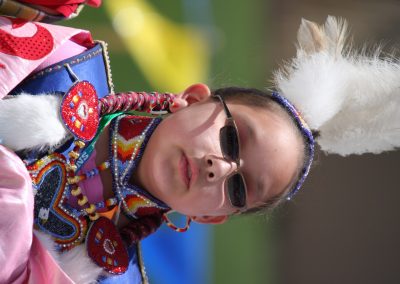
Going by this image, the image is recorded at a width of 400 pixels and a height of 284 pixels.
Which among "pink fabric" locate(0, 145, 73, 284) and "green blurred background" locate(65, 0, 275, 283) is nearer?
"pink fabric" locate(0, 145, 73, 284)

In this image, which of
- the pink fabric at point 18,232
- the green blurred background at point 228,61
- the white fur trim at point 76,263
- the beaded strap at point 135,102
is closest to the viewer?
the pink fabric at point 18,232

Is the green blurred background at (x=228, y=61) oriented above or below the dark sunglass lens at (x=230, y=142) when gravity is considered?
below

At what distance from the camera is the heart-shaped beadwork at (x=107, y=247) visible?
928 mm

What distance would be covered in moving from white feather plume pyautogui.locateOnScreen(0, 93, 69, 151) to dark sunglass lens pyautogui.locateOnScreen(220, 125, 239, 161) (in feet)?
0.97

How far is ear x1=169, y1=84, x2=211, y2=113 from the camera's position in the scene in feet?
3.47

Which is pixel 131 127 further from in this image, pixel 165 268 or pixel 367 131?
pixel 165 268

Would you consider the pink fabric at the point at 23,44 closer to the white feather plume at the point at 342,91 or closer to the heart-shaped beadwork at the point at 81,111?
the heart-shaped beadwork at the point at 81,111

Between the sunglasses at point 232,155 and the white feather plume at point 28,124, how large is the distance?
0.30m

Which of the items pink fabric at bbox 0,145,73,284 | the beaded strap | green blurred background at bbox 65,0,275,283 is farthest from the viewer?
green blurred background at bbox 65,0,275,283

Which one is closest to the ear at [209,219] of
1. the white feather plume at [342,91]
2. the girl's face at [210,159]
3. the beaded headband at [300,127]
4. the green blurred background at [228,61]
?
the girl's face at [210,159]

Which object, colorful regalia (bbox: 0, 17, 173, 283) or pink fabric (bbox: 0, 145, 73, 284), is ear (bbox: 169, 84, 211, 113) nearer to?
colorful regalia (bbox: 0, 17, 173, 283)

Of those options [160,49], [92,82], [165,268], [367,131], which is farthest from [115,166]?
[160,49]

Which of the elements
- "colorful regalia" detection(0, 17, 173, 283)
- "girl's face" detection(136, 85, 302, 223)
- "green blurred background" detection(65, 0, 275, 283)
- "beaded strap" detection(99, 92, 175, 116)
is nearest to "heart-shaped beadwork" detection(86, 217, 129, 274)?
"colorful regalia" detection(0, 17, 173, 283)

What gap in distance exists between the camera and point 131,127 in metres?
0.97
